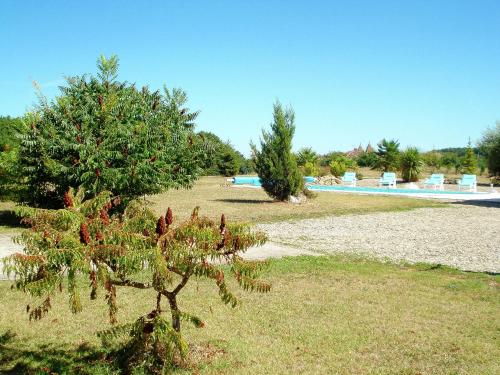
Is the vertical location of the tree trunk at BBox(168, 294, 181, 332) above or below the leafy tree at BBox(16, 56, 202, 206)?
below

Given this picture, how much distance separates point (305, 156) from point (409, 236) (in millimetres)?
36441

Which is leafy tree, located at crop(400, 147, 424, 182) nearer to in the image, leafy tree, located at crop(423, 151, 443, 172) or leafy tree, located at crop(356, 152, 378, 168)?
leafy tree, located at crop(423, 151, 443, 172)

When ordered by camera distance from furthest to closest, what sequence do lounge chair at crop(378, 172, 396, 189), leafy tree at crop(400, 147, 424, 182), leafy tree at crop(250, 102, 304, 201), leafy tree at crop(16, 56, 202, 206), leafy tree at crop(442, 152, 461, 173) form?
leafy tree at crop(442, 152, 461, 173) → leafy tree at crop(400, 147, 424, 182) → lounge chair at crop(378, 172, 396, 189) → leafy tree at crop(250, 102, 304, 201) → leafy tree at crop(16, 56, 202, 206)

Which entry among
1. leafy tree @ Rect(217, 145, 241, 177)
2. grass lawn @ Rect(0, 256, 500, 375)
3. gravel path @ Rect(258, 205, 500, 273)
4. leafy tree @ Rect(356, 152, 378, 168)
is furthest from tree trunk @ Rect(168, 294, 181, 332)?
leafy tree @ Rect(356, 152, 378, 168)

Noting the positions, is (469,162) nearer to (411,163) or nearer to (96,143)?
(411,163)

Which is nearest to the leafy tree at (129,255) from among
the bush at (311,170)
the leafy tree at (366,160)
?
the bush at (311,170)

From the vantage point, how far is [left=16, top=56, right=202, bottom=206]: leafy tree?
44.7 feet

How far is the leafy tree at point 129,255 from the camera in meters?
3.67

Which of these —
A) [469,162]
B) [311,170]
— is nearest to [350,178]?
[311,170]

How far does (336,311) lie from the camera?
7.03 metres

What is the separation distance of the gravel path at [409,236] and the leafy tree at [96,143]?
445 cm

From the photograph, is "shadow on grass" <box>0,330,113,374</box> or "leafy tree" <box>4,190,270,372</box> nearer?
"leafy tree" <box>4,190,270,372</box>

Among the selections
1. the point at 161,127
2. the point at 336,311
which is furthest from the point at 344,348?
the point at 161,127

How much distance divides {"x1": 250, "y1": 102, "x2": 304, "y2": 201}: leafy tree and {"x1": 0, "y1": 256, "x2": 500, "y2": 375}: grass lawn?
15006 mm
